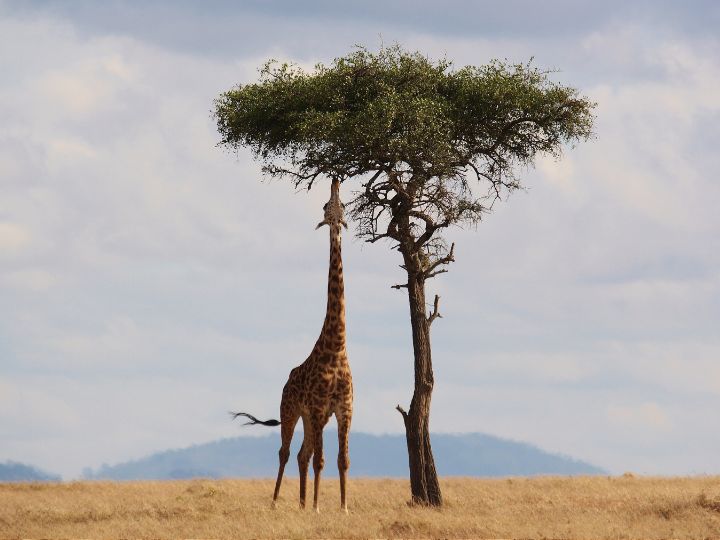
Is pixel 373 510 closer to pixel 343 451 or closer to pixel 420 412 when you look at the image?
pixel 343 451

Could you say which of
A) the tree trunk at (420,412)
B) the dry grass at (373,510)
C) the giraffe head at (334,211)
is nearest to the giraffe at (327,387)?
the giraffe head at (334,211)

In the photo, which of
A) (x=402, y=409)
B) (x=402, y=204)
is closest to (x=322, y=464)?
(x=402, y=409)

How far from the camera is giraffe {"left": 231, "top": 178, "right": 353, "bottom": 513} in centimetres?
2523

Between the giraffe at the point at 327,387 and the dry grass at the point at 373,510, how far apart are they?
1.39 m

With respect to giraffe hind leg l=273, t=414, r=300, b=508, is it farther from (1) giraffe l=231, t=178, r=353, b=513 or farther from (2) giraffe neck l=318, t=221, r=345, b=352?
(2) giraffe neck l=318, t=221, r=345, b=352

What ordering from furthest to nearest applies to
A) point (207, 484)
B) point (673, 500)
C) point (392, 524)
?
point (207, 484)
point (673, 500)
point (392, 524)

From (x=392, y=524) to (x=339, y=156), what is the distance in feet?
A: 36.7

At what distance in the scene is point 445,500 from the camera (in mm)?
29984

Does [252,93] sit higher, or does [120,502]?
[252,93]

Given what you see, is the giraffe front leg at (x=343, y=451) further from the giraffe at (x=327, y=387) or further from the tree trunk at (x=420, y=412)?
the tree trunk at (x=420, y=412)

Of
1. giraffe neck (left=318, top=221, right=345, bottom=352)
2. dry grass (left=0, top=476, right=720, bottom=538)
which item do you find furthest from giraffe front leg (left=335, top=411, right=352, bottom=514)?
giraffe neck (left=318, top=221, right=345, bottom=352)

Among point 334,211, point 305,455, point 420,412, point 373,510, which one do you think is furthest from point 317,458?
point 334,211

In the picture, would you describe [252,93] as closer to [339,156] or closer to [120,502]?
[339,156]

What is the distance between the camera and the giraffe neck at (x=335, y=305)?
25875 millimetres
